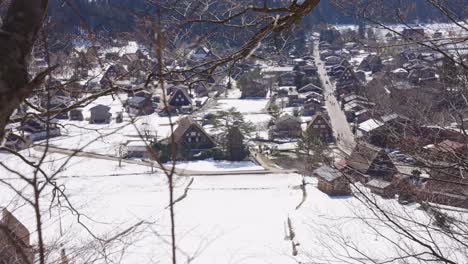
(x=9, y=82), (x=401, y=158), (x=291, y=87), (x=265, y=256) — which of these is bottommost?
(x=265, y=256)

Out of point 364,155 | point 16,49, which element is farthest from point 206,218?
point 16,49

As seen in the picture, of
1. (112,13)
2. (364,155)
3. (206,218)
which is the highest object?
(112,13)

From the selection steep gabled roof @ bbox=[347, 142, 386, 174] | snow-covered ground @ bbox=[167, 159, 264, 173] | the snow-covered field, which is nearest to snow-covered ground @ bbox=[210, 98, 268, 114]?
snow-covered ground @ bbox=[167, 159, 264, 173]

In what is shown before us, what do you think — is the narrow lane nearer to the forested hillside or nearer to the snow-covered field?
the snow-covered field

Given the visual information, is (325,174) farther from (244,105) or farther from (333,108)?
(244,105)

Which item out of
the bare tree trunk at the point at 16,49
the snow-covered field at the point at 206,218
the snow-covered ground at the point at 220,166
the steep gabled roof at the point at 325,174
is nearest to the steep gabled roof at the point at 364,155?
Answer: the snow-covered field at the point at 206,218

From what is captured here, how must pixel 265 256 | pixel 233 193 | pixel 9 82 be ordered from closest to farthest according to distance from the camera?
1. pixel 9 82
2. pixel 265 256
3. pixel 233 193

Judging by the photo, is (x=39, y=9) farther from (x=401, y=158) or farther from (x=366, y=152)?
(x=401, y=158)

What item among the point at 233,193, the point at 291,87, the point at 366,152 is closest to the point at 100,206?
the point at 233,193

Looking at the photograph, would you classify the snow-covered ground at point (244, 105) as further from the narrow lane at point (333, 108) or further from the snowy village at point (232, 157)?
the narrow lane at point (333, 108)
